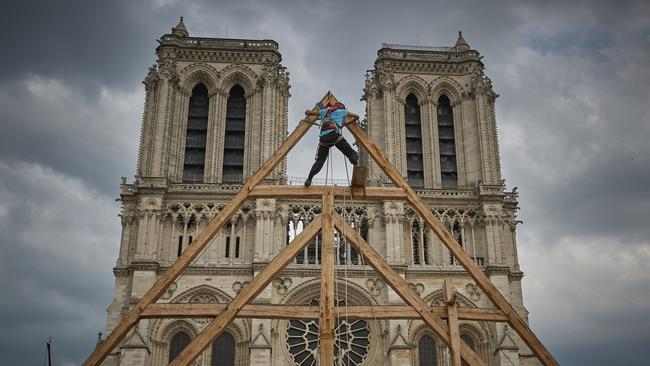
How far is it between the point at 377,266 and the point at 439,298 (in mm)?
19747

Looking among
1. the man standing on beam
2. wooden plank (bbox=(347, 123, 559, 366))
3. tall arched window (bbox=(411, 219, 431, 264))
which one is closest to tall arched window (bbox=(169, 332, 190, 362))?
tall arched window (bbox=(411, 219, 431, 264))

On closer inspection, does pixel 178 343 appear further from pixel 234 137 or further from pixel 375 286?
pixel 234 137

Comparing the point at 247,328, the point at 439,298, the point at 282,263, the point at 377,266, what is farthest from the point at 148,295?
the point at 439,298

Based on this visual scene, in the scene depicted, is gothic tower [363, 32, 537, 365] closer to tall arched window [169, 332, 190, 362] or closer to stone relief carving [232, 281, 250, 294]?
stone relief carving [232, 281, 250, 294]

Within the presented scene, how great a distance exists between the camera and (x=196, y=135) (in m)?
38.6

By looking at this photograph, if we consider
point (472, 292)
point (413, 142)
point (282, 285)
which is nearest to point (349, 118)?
point (282, 285)

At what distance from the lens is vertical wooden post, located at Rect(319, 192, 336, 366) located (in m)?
13.6

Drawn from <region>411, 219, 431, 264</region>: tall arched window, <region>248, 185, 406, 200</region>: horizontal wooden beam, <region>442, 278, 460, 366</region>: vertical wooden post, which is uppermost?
<region>411, 219, 431, 264</region>: tall arched window

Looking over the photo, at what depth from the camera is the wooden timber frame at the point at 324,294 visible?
46.5ft

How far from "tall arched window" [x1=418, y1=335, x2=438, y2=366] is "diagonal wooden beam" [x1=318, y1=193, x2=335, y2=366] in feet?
65.6

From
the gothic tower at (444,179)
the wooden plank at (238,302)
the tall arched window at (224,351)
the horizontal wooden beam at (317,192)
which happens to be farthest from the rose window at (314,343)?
the wooden plank at (238,302)

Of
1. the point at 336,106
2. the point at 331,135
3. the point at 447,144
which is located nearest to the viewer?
the point at 331,135

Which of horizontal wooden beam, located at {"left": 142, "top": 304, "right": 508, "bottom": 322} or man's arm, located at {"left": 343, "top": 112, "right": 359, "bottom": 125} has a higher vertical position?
man's arm, located at {"left": 343, "top": 112, "right": 359, "bottom": 125}

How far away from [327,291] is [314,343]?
19.9 m
